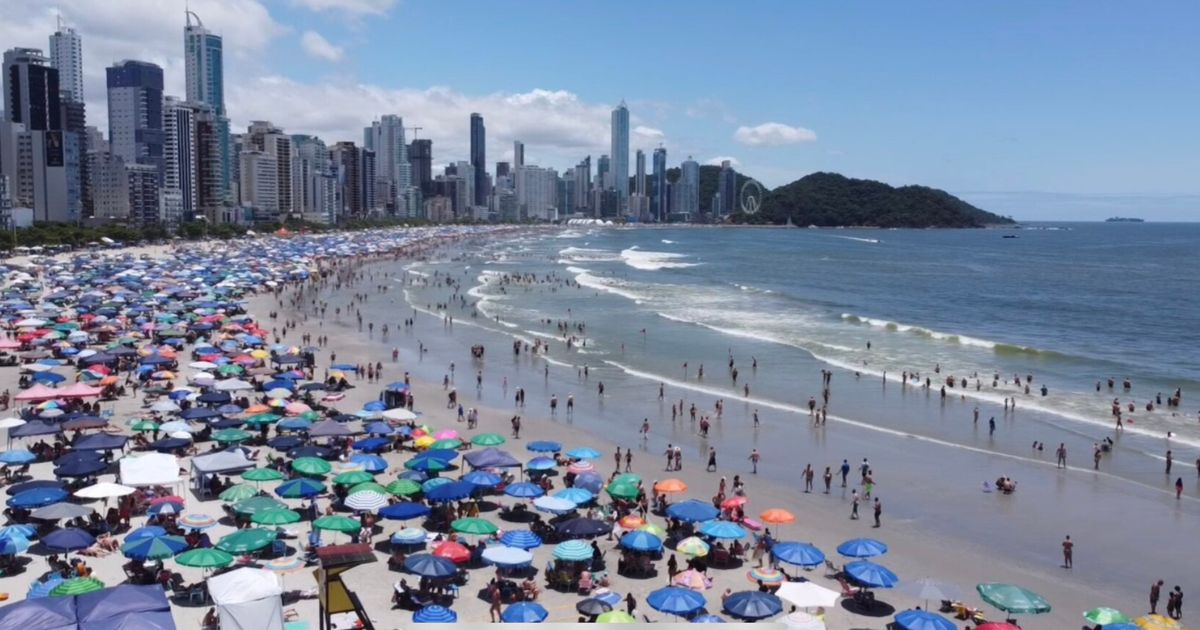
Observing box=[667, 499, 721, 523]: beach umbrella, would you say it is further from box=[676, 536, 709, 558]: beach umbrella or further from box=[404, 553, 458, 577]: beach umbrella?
box=[404, 553, 458, 577]: beach umbrella

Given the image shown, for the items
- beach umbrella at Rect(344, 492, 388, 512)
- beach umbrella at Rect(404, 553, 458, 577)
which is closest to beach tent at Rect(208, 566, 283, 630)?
beach umbrella at Rect(404, 553, 458, 577)

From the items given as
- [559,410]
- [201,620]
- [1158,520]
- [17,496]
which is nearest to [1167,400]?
[1158,520]

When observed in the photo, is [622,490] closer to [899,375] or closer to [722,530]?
[722,530]

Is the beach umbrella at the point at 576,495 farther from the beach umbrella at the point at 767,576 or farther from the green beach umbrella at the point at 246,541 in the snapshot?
the green beach umbrella at the point at 246,541

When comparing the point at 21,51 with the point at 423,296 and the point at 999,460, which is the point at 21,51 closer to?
the point at 423,296

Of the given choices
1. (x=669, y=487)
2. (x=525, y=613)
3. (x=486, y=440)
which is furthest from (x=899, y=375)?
(x=525, y=613)
